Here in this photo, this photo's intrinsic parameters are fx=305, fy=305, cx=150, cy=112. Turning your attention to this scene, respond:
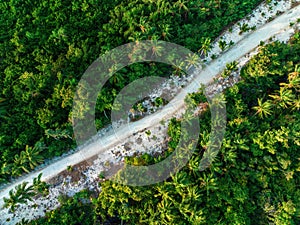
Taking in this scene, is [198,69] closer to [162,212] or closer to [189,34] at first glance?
[189,34]

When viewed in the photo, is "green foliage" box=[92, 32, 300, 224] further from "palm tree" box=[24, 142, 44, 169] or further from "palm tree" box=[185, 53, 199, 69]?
"palm tree" box=[24, 142, 44, 169]

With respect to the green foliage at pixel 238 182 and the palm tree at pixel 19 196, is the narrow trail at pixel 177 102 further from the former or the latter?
the green foliage at pixel 238 182

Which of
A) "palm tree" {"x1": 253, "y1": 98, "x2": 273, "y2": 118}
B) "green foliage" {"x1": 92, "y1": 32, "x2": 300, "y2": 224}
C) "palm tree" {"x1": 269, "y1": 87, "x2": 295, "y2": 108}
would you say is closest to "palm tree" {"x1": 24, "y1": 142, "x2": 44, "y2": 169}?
"green foliage" {"x1": 92, "y1": 32, "x2": 300, "y2": 224}

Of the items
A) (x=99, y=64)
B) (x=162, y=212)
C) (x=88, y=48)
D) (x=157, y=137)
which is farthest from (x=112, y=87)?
(x=162, y=212)

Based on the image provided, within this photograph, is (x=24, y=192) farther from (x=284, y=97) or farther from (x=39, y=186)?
(x=284, y=97)

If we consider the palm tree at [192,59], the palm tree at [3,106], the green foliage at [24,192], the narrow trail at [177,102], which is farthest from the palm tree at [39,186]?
the palm tree at [192,59]

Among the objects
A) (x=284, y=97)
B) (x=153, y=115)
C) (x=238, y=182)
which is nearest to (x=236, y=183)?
(x=238, y=182)
